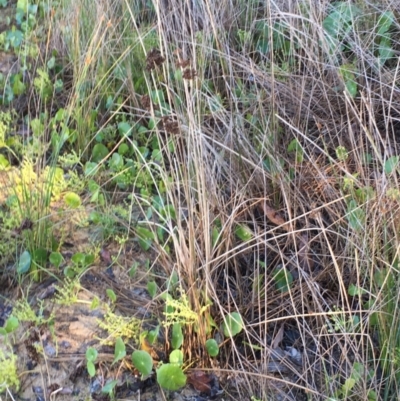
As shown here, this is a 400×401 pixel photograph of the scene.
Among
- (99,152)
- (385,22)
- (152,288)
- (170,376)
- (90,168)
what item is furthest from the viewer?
(385,22)

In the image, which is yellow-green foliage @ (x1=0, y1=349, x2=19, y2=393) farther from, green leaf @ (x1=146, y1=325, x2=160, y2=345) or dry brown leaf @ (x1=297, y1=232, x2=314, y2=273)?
dry brown leaf @ (x1=297, y1=232, x2=314, y2=273)

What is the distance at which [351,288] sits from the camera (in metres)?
1.62

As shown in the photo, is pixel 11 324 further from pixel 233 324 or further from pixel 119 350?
pixel 233 324

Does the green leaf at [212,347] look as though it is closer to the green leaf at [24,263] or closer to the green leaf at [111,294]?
the green leaf at [111,294]

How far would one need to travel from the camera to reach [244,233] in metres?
1.76

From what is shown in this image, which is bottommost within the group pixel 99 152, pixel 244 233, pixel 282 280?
pixel 282 280

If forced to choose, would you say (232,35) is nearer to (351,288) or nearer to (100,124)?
(100,124)

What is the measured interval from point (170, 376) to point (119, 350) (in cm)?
14

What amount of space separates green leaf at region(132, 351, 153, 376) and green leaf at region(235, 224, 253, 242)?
17.4 inches

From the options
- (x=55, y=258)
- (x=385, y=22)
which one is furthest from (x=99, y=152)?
(x=385, y=22)

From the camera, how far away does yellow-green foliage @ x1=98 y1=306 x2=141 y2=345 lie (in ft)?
5.09

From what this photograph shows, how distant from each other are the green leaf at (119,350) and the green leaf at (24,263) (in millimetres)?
381

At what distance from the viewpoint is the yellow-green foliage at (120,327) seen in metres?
1.55

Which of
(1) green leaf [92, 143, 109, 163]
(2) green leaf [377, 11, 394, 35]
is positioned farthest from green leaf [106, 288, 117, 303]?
(2) green leaf [377, 11, 394, 35]
